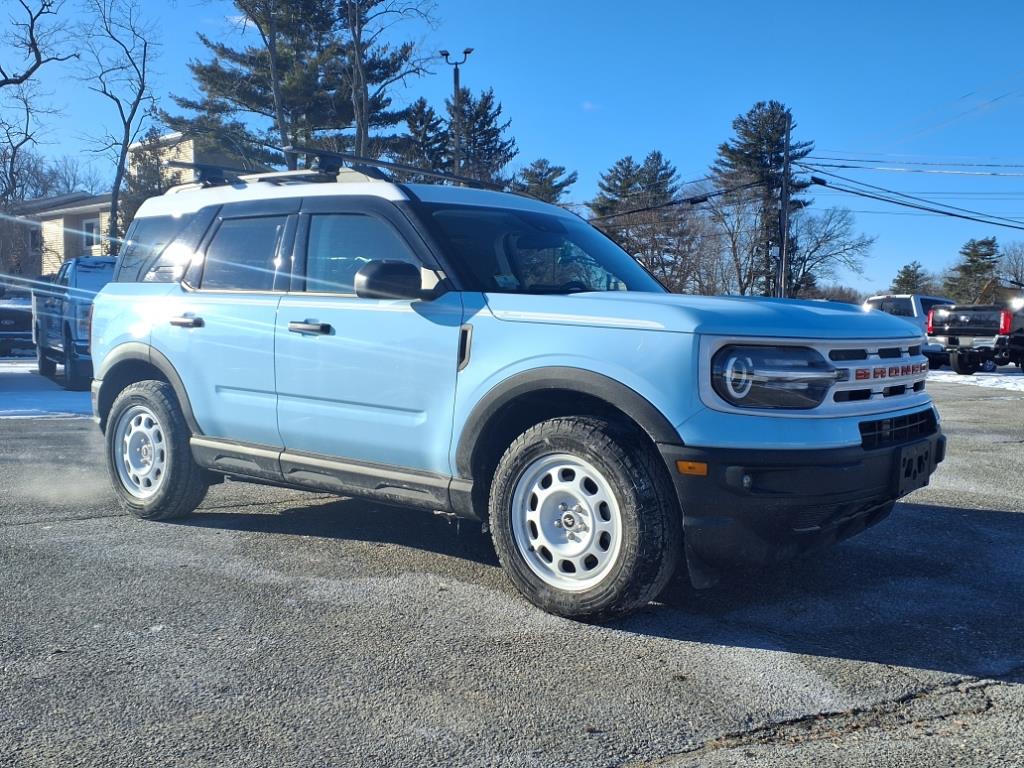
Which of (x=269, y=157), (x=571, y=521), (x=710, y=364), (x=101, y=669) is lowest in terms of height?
(x=101, y=669)

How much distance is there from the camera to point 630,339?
378 cm

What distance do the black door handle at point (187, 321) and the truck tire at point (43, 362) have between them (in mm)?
12212

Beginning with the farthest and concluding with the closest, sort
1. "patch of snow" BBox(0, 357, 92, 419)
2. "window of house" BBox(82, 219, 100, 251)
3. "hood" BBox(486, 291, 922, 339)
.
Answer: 1. "window of house" BBox(82, 219, 100, 251)
2. "patch of snow" BBox(0, 357, 92, 419)
3. "hood" BBox(486, 291, 922, 339)

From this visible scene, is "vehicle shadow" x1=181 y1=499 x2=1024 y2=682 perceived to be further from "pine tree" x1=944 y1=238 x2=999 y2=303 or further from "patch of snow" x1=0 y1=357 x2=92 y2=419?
"pine tree" x1=944 y1=238 x2=999 y2=303

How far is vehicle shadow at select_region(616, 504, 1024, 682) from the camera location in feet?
11.8

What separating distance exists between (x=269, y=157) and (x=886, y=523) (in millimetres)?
29852

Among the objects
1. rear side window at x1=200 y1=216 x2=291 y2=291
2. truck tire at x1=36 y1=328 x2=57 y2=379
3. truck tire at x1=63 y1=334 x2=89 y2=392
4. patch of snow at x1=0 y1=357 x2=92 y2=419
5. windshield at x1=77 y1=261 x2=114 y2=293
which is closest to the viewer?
rear side window at x1=200 y1=216 x2=291 y2=291

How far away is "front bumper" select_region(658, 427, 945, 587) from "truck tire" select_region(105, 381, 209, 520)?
123 inches

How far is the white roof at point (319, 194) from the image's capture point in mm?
4867

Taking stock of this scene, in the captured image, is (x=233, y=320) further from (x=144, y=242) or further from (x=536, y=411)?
(x=536, y=411)

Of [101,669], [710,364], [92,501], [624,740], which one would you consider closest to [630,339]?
[710,364]

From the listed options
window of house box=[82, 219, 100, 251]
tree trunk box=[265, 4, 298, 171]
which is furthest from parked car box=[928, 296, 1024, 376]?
window of house box=[82, 219, 100, 251]

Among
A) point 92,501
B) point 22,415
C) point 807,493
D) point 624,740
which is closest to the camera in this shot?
point 624,740

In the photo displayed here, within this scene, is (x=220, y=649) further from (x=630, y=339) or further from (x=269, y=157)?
(x=269, y=157)
